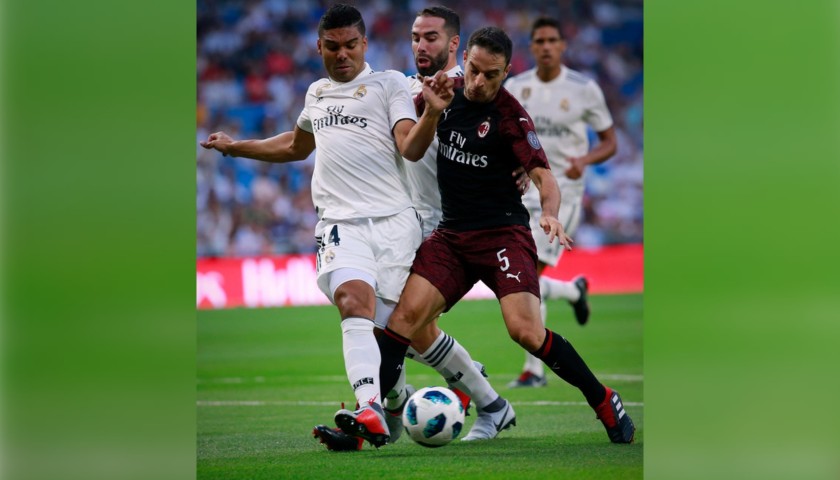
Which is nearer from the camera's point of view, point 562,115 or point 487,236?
point 487,236

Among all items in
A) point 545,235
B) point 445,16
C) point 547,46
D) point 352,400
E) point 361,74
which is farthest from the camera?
point 547,46

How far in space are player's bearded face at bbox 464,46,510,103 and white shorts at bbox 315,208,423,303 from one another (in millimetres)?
617

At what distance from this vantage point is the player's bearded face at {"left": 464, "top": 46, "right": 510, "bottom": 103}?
4602 millimetres

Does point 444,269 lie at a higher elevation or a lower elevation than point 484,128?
lower

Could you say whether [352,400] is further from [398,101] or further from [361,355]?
[398,101]

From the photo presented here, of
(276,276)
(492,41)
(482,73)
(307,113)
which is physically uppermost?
(492,41)

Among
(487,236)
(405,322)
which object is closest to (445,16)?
(487,236)

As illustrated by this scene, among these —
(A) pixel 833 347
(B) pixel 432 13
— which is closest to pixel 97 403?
(B) pixel 432 13

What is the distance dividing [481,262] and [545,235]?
280cm

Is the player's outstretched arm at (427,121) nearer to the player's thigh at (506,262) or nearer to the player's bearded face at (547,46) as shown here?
the player's thigh at (506,262)

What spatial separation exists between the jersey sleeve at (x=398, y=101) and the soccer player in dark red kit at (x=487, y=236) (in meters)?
0.16

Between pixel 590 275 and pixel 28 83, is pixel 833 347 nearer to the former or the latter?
pixel 28 83

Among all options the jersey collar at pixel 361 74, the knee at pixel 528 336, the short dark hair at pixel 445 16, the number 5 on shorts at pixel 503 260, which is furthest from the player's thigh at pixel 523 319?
the short dark hair at pixel 445 16

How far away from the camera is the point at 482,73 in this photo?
183 inches
